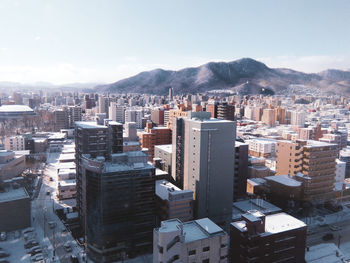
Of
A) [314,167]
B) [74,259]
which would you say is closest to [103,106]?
[314,167]

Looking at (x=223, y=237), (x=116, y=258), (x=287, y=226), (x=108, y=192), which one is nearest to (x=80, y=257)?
(x=116, y=258)

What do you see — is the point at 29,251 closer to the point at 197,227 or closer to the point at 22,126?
the point at 197,227

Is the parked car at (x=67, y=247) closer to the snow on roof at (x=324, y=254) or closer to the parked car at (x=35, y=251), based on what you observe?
the parked car at (x=35, y=251)

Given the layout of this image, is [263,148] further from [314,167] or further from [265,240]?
[265,240]

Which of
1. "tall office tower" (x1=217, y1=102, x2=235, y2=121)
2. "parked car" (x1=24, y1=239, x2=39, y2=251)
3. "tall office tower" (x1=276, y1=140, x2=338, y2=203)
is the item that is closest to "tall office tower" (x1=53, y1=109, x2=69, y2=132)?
"tall office tower" (x1=217, y1=102, x2=235, y2=121)

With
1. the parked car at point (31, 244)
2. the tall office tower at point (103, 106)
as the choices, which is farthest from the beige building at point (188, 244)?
the tall office tower at point (103, 106)

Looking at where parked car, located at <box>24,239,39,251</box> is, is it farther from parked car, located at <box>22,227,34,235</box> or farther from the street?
parked car, located at <box>22,227,34,235</box>

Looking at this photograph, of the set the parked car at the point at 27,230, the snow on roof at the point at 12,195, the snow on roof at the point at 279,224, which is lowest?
the parked car at the point at 27,230
